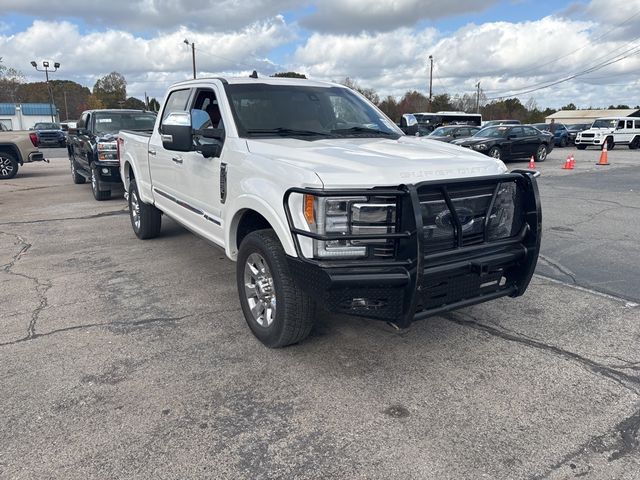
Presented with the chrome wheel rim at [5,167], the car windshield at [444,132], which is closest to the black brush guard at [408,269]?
the chrome wheel rim at [5,167]

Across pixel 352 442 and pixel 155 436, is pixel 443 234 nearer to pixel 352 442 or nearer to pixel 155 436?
pixel 352 442

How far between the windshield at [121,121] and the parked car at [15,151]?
5654mm

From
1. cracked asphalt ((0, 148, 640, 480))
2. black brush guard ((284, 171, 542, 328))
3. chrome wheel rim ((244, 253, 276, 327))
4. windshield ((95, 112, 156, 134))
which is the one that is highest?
windshield ((95, 112, 156, 134))

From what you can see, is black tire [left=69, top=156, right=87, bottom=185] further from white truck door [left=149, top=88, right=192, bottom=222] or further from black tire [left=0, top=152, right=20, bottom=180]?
white truck door [left=149, top=88, right=192, bottom=222]

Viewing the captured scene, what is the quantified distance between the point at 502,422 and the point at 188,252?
4702mm

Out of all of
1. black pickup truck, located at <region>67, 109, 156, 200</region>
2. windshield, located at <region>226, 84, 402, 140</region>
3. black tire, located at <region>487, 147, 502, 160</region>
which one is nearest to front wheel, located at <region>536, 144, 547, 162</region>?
black tire, located at <region>487, 147, 502, 160</region>

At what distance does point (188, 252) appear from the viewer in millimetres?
6625

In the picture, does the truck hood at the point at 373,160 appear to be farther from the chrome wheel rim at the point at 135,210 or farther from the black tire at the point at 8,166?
the black tire at the point at 8,166

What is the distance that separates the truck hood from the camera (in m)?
3.16

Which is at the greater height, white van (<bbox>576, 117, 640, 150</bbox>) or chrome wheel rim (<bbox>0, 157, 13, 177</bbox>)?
white van (<bbox>576, 117, 640, 150</bbox>)

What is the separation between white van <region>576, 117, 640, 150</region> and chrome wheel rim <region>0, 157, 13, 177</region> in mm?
29013

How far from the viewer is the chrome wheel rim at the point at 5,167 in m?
15.6

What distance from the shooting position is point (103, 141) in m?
10.5

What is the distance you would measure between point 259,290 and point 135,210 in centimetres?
→ 429
